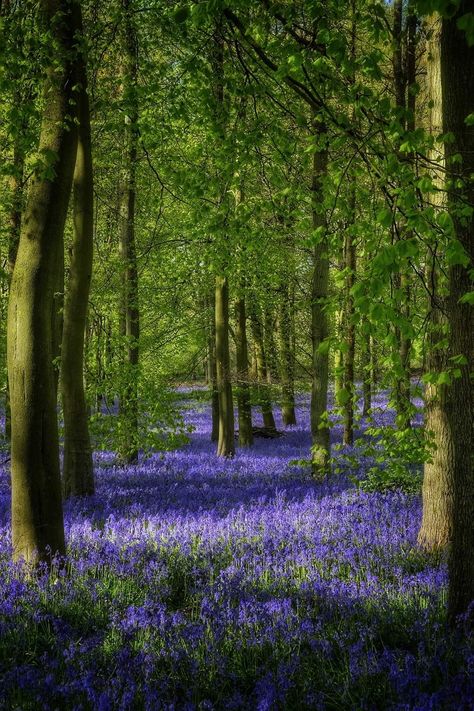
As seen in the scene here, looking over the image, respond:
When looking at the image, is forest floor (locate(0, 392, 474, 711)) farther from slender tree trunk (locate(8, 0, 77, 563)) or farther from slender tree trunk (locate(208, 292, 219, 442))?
slender tree trunk (locate(208, 292, 219, 442))

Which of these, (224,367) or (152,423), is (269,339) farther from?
(152,423)

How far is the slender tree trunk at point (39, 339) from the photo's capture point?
204 inches

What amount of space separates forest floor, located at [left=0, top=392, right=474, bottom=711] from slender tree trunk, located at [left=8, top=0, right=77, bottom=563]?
0.56m

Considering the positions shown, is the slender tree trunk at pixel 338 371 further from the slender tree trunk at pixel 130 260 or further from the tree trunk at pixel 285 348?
the tree trunk at pixel 285 348

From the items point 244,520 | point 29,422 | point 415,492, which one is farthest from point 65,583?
point 415,492

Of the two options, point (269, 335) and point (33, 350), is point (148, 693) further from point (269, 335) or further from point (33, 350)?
point (269, 335)

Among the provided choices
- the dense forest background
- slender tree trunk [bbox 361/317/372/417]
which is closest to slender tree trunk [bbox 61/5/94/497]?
the dense forest background

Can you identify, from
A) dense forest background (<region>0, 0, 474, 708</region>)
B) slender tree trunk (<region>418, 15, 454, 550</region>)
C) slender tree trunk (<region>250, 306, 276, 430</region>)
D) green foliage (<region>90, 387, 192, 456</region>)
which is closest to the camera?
dense forest background (<region>0, 0, 474, 708</region>)

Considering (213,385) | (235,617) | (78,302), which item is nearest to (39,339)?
(235,617)

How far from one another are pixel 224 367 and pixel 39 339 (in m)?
9.46

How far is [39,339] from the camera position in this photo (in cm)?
523

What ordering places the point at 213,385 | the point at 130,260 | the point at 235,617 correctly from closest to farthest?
1. the point at 235,617
2. the point at 130,260
3. the point at 213,385

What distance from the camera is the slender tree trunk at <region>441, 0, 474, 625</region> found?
3.80m

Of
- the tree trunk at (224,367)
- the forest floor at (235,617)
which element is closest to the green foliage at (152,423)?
the forest floor at (235,617)
